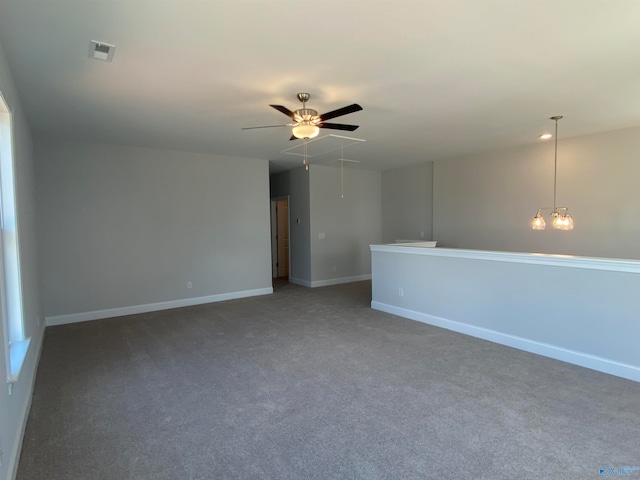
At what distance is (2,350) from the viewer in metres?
1.94

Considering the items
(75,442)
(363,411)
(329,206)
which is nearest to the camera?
(75,442)

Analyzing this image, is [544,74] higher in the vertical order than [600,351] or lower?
higher

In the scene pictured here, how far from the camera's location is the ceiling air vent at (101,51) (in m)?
2.40

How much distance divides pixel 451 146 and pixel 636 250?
2.99 meters

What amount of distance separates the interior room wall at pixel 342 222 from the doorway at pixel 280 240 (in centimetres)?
135

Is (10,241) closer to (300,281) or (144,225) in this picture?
(144,225)

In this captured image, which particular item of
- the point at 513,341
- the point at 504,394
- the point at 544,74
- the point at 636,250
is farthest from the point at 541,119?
the point at 504,394

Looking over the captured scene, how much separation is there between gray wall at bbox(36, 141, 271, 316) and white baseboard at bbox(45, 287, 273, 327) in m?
0.07

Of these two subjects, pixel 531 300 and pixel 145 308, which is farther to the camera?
pixel 145 308

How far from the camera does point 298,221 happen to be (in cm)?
777

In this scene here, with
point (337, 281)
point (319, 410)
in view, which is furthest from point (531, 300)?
point (337, 281)

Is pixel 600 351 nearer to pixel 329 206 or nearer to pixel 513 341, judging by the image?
pixel 513 341

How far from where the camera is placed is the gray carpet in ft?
6.63

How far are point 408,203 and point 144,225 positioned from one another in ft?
17.8
